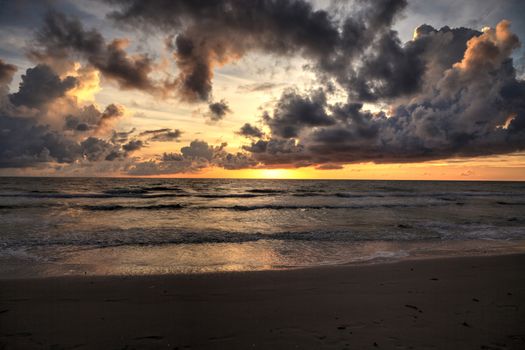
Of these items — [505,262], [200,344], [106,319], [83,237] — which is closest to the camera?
[200,344]

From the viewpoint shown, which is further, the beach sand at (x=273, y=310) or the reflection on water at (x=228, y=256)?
the reflection on water at (x=228, y=256)

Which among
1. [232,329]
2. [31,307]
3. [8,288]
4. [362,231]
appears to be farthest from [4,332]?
[362,231]

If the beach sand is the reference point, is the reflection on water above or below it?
below

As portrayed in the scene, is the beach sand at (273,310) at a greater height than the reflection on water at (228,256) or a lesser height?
greater

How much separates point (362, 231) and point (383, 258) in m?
5.94

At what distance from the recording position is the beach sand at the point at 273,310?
14.2ft

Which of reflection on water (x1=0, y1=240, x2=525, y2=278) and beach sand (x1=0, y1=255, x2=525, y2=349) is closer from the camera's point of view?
beach sand (x1=0, y1=255, x2=525, y2=349)

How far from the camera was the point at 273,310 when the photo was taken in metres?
5.49

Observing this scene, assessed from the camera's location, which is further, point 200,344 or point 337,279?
point 337,279

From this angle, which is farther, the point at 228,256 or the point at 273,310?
the point at 228,256

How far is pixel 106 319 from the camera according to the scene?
16.8ft

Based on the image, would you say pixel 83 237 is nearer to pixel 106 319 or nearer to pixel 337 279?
pixel 106 319

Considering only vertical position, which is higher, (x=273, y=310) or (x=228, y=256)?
(x=273, y=310)

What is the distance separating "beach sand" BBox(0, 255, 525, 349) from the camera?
4.32 metres
